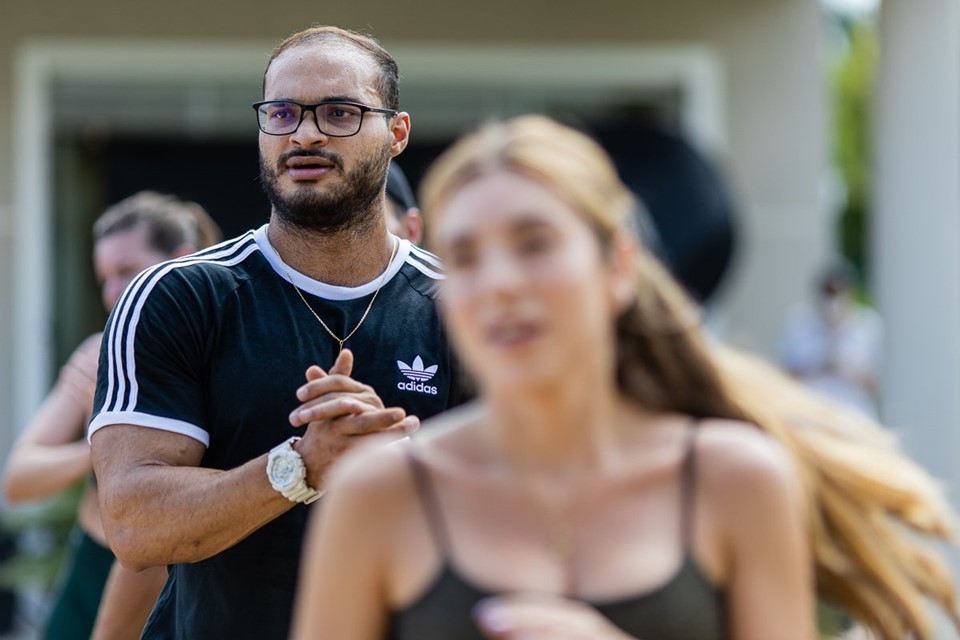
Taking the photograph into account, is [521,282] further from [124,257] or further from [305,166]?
[124,257]

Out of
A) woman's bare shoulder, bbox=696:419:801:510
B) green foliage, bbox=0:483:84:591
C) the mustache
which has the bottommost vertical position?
green foliage, bbox=0:483:84:591

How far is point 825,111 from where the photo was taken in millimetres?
10586

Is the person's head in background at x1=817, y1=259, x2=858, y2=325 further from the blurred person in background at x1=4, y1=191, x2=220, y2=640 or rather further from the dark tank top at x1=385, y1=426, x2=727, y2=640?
the dark tank top at x1=385, y1=426, x2=727, y2=640

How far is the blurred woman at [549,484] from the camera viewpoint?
1.96 metres

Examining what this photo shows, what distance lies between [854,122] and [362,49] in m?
33.2

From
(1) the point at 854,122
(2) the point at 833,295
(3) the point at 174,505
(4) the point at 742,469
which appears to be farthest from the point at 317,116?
(1) the point at 854,122

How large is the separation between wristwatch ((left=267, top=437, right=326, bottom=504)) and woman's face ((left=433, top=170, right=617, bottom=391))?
962 millimetres

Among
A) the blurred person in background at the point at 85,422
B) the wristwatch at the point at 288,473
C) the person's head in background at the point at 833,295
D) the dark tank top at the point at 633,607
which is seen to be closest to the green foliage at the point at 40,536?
the blurred person in background at the point at 85,422

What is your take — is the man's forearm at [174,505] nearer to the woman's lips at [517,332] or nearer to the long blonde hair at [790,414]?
the long blonde hair at [790,414]

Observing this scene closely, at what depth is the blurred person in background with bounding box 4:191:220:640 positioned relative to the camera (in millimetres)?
4691

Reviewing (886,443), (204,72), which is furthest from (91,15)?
(886,443)

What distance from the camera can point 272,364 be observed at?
316 cm

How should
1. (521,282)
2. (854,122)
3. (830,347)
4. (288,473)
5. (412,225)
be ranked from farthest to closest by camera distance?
1. (854,122)
2. (830,347)
3. (412,225)
4. (288,473)
5. (521,282)

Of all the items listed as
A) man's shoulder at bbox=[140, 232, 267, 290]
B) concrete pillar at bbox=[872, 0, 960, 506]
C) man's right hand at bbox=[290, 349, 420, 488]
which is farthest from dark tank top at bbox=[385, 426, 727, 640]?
concrete pillar at bbox=[872, 0, 960, 506]
